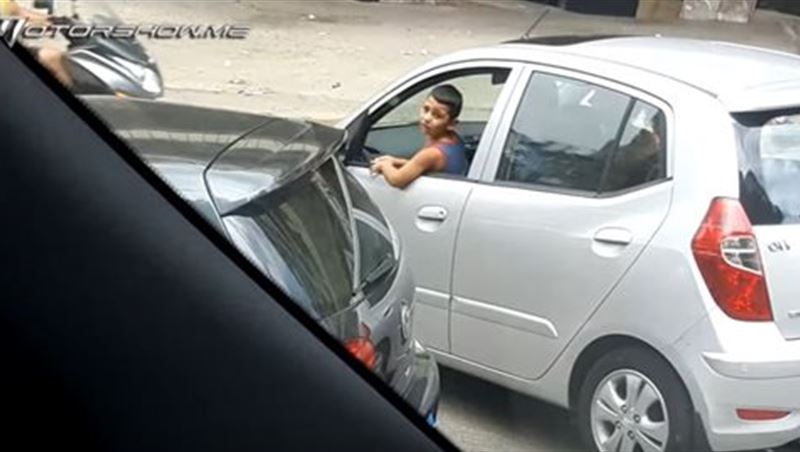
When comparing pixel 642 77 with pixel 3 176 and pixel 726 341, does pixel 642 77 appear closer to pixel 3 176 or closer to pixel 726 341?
pixel 726 341

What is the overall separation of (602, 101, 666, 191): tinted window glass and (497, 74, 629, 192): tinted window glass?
0.03 meters

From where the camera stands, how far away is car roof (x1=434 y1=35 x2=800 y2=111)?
2.32 meters

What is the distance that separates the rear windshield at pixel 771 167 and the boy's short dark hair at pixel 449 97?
577 mm

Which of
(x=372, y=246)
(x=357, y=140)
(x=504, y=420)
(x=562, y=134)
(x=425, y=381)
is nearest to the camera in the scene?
(x=372, y=246)

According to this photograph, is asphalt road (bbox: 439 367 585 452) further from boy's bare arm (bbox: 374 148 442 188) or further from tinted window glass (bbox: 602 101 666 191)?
tinted window glass (bbox: 602 101 666 191)

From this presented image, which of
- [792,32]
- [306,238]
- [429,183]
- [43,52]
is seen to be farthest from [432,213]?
[43,52]

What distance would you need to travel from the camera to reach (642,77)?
96.9 inches

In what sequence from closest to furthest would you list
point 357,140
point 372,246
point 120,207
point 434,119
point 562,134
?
1. point 120,207
2. point 372,246
3. point 357,140
4. point 434,119
5. point 562,134

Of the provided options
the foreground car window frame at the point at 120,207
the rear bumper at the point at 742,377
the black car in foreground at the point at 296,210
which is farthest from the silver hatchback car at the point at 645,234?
the foreground car window frame at the point at 120,207

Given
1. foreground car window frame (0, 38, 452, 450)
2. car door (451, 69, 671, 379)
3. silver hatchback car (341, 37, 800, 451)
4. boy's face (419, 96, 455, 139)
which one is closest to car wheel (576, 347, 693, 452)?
silver hatchback car (341, 37, 800, 451)

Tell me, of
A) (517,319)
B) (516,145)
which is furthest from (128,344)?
(516,145)

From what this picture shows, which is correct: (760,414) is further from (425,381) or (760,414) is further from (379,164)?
(379,164)

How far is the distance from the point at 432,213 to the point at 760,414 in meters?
0.79

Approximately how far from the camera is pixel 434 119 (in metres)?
2.32
